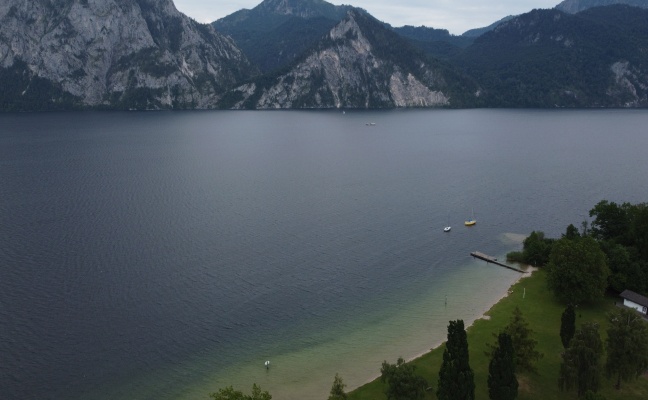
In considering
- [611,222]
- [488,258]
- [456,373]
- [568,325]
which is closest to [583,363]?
[568,325]

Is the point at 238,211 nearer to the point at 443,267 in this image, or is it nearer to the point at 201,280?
the point at 201,280

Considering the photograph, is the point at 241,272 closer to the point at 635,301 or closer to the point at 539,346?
the point at 539,346

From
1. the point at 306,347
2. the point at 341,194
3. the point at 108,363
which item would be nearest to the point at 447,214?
the point at 341,194

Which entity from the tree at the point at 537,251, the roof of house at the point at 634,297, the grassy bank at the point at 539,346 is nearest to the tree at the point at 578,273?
the grassy bank at the point at 539,346

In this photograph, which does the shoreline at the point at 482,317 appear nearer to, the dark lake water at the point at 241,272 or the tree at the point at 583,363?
the dark lake water at the point at 241,272

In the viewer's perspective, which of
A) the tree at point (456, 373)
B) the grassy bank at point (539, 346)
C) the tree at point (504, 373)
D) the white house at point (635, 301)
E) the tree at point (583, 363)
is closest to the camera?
the tree at point (456, 373)

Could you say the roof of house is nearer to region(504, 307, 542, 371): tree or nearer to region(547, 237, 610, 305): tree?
region(547, 237, 610, 305): tree
